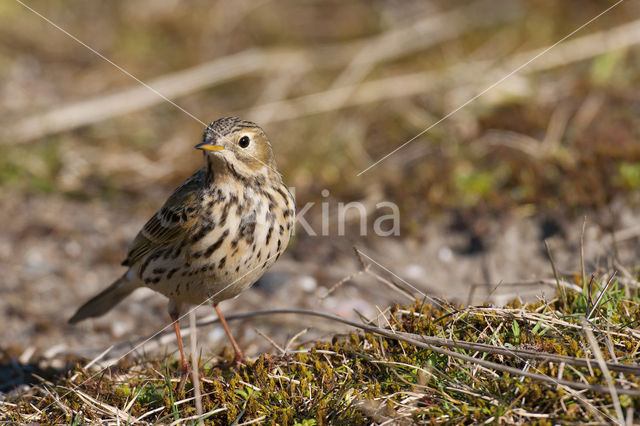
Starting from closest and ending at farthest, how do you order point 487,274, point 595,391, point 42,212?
point 595,391 → point 487,274 → point 42,212

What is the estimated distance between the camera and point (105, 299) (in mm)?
5242

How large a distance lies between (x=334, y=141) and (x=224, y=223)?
4324 mm

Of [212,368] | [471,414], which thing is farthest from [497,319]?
[212,368]

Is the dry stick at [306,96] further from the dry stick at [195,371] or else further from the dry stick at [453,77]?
Result: the dry stick at [195,371]

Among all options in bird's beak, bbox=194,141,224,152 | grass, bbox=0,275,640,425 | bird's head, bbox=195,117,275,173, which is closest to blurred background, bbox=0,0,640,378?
grass, bbox=0,275,640,425

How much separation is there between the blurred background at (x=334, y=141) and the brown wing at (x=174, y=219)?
90cm

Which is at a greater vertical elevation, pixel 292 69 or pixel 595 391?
pixel 292 69

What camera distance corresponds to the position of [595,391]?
301 centimetres

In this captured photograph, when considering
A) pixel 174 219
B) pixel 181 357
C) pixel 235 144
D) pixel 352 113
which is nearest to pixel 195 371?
pixel 181 357

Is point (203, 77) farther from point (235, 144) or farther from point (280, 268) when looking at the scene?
point (235, 144)

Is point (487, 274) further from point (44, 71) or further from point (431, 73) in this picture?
point (44, 71)

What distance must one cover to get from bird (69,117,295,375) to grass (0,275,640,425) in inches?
18.3

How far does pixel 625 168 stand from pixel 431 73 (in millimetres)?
3499

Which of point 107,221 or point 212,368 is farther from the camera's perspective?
point 107,221
